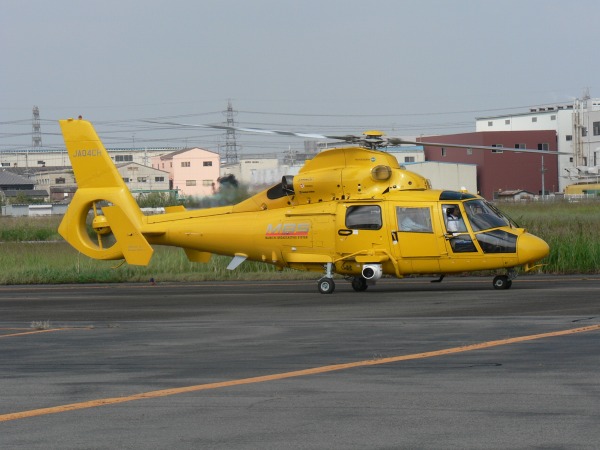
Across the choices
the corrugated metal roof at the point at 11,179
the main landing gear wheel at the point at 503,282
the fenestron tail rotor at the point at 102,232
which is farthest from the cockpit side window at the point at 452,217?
the corrugated metal roof at the point at 11,179

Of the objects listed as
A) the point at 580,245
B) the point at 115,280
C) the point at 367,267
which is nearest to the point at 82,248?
the point at 115,280

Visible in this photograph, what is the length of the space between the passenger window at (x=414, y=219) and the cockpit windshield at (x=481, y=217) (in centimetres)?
84

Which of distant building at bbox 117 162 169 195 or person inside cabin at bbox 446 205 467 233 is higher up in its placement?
distant building at bbox 117 162 169 195

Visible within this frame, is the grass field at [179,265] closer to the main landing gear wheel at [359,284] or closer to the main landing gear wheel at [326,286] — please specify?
the main landing gear wheel at [359,284]

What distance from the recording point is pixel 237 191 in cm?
2598

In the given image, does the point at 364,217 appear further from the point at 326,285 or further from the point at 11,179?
the point at 11,179

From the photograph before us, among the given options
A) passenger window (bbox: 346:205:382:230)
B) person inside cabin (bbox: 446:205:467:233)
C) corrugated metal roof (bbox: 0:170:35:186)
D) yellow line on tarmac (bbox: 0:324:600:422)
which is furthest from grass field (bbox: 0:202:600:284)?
corrugated metal roof (bbox: 0:170:35:186)

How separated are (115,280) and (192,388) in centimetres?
2033

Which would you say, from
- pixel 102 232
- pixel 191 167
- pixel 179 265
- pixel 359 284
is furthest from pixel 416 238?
pixel 191 167

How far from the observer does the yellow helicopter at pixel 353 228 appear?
22.5m

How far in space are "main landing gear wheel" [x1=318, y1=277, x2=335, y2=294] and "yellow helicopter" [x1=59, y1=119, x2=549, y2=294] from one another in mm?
26

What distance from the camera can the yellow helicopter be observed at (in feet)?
73.8

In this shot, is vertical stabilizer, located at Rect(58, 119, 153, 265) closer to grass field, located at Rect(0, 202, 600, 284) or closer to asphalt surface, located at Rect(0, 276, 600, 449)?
grass field, located at Rect(0, 202, 600, 284)

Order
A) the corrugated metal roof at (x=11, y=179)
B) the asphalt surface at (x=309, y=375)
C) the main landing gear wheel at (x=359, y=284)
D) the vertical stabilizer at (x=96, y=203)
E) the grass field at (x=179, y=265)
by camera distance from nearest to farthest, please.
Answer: the asphalt surface at (x=309, y=375)
the main landing gear wheel at (x=359, y=284)
the vertical stabilizer at (x=96, y=203)
the grass field at (x=179, y=265)
the corrugated metal roof at (x=11, y=179)
